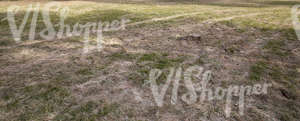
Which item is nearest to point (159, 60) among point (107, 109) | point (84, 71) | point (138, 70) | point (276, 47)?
point (138, 70)

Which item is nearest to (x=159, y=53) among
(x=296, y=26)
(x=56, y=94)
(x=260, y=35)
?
(x=56, y=94)

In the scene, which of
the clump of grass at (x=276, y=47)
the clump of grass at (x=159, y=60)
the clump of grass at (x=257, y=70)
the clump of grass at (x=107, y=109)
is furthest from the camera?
the clump of grass at (x=276, y=47)

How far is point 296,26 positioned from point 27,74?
773 centimetres

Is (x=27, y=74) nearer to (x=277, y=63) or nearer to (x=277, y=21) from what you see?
(x=277, y=63)

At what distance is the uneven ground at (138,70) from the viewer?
2770mm

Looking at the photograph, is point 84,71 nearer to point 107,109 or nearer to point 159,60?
point 107,109

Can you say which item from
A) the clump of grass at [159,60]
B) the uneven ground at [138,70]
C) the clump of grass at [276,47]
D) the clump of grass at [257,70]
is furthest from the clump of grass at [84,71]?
the clump of grass at [276,47]

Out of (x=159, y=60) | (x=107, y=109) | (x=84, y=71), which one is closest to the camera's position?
(x=107, y=109)

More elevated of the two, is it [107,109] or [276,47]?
[276,47]

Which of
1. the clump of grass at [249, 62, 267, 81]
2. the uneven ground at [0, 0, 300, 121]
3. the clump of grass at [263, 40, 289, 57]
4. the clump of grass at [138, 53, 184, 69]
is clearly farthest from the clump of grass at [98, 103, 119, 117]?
the clump of grass at [263, 40, 289, 57]

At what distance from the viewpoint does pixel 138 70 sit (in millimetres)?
3887

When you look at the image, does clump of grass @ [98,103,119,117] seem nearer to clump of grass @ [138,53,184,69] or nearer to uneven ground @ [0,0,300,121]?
uneven ground @ [0,0,300,121]

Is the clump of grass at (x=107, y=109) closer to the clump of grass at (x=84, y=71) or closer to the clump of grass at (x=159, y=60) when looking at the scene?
the clump of grass at (x=84, y=71)

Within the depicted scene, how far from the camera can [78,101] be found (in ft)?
9.70
